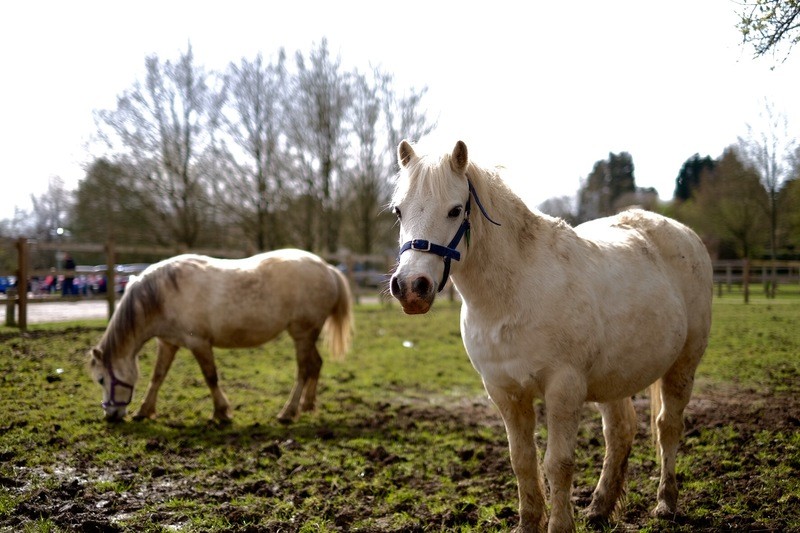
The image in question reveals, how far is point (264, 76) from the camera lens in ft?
76.4

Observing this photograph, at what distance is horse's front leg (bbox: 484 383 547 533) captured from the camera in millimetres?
2994

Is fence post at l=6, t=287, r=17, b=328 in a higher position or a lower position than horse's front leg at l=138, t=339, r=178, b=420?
higher

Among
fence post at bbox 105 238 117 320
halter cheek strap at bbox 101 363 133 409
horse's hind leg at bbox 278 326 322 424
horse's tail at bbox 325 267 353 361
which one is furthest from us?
fence post at bbox 105 238 117 320

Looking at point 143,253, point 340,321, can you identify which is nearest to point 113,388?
point 340,321

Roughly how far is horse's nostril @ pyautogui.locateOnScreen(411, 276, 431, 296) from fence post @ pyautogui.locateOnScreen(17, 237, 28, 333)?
28.4 ft

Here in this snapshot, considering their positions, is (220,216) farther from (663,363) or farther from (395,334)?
(663,363)

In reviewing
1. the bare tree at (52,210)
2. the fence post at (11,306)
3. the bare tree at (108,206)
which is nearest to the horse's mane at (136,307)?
the fence post at (11,306)

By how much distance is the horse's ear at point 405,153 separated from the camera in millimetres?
→ 2953

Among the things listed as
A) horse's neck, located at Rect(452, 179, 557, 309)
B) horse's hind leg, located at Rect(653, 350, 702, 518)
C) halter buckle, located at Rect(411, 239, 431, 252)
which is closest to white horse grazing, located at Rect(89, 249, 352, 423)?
horse's hind leg, located at Rect(653, 350, 702, 518)

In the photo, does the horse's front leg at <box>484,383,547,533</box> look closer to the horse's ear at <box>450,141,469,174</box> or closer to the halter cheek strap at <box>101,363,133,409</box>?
the horse's ear at <box>450,141,469,174</box>

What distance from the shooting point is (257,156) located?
75.0 ft

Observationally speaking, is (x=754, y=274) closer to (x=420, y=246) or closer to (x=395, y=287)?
(x=420, y=246)

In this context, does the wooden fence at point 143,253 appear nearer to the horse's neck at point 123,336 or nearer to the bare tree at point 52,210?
the horse's neck at point 123,336

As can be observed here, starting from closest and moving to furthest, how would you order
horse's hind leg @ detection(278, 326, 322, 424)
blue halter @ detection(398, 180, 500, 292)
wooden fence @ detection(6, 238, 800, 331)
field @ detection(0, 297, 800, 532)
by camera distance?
blue halter @ detection(398, 180, 500, 292) → field @ detection(0, 297, 800, 532) → horse's hind leg @ detection(278, 326, 322, 424) → wooden fence @ detection(6, 238, 800, 331)
